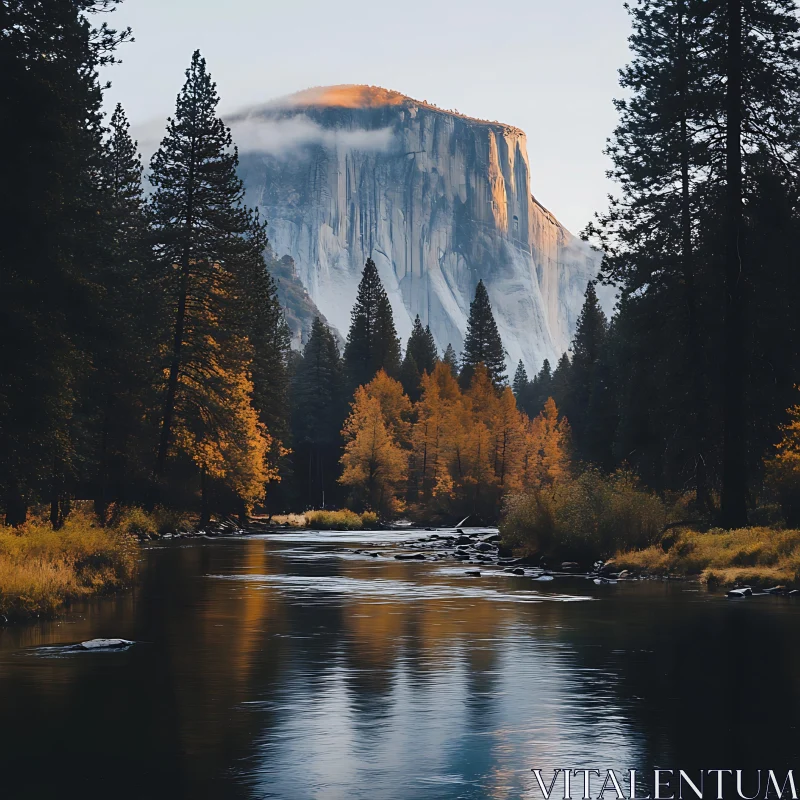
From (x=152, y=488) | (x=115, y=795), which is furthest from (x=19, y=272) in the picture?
(x=152, y=488)

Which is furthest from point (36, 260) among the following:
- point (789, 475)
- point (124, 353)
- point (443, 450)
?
point (443, 450)

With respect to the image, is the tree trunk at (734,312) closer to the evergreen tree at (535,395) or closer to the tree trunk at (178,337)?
the tree trunk at (178,337)

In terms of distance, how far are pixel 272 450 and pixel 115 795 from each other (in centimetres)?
8466

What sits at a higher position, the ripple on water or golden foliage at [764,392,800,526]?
golden foliage at [764,392,800,526]

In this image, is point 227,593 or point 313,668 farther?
point 227,593

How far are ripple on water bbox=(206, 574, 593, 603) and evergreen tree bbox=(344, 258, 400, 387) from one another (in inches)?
3808

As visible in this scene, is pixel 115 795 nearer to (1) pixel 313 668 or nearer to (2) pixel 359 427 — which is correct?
(1) pixel 313 668

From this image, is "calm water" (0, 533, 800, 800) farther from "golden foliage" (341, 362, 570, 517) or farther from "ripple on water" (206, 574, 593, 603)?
"golden foliage" (341, 362, 570, 517)

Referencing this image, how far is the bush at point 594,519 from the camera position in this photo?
121 ft

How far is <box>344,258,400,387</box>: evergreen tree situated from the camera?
132 m

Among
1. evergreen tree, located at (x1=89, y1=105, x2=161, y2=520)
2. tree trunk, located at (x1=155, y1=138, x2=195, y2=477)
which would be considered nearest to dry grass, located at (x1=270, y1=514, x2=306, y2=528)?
tree trunk, located at (x1=155, y1=138, x2=195, y2=477)

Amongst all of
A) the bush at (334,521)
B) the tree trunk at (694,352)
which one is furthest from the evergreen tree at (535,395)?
the tree trunk at (694,352)

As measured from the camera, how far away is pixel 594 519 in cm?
3734

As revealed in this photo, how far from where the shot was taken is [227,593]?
28969mm
